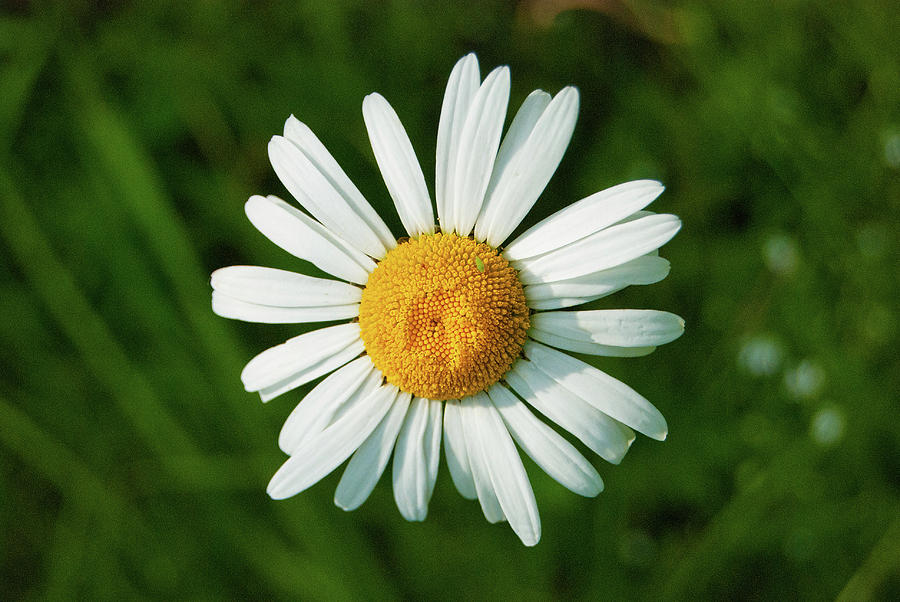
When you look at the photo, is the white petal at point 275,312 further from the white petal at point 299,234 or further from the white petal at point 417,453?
the white petal at point 417,453

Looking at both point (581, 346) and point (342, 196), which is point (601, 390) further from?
point (342, 196)

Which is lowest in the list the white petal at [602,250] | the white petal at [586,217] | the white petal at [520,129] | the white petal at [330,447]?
the white petal at [330,447]

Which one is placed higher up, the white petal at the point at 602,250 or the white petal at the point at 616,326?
the white petal at the point at 602,250

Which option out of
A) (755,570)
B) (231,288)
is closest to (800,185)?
(755,570)

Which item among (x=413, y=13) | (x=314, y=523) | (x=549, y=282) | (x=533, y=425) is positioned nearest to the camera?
(x=549, y=282)

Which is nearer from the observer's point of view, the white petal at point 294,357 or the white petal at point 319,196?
the white petal at point 319,196

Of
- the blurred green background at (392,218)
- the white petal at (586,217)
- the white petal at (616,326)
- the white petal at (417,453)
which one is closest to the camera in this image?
the white petal at (586,217)

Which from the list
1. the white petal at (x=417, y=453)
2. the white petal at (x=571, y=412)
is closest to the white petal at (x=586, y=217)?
the white petal at (x=571, y=412)

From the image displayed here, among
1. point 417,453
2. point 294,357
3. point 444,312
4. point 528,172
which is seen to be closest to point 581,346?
point 444,312

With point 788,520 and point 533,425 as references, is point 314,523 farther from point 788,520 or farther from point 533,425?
point 788,520
